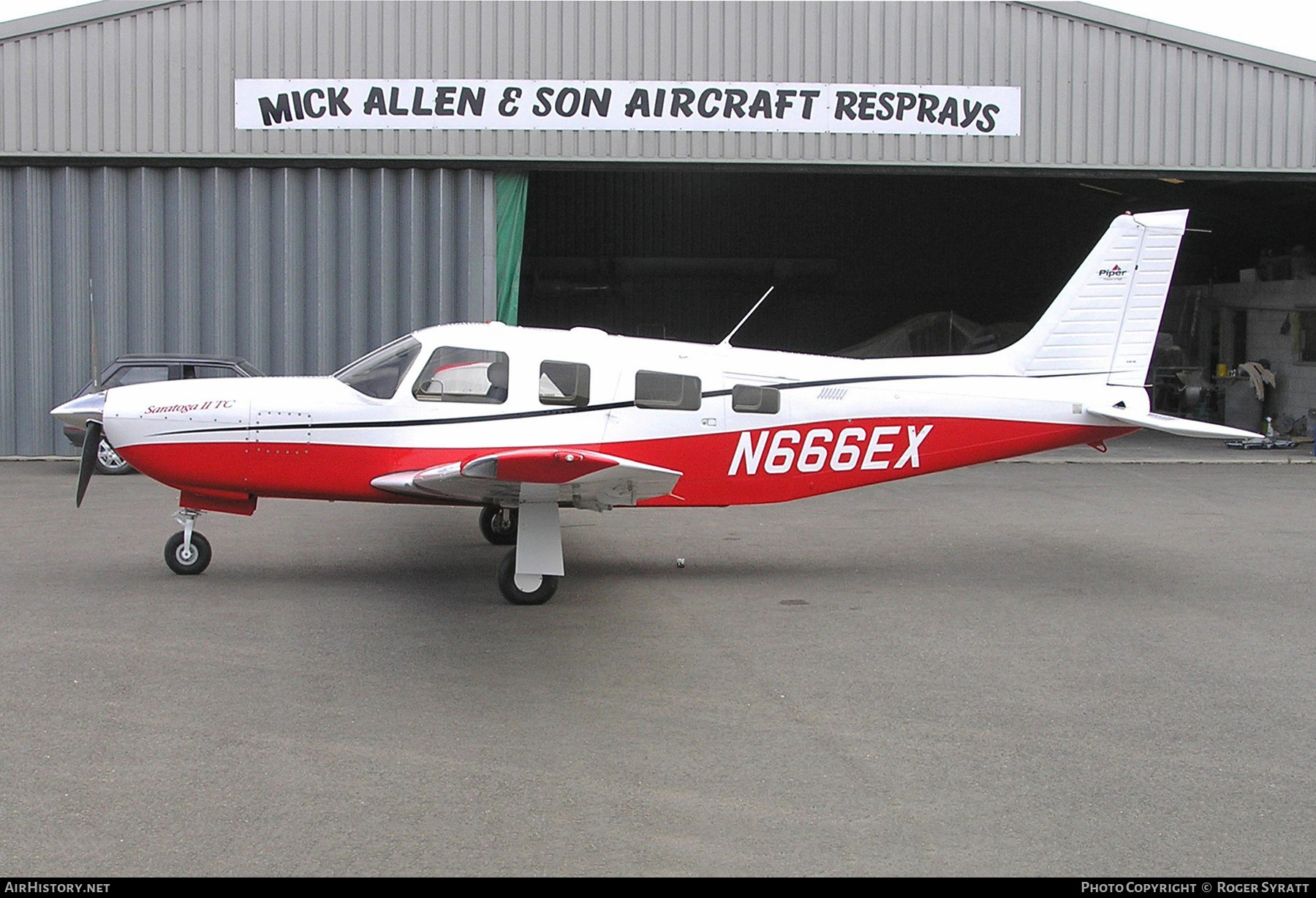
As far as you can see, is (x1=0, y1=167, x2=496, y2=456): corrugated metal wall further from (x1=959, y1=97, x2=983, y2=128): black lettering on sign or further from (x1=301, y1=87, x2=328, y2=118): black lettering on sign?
(x1=959, y1=97, x2=983, y2=128): black lettering on sign

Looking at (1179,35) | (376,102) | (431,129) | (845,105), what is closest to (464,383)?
(431,129)

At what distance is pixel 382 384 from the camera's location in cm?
907

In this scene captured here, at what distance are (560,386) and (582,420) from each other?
304 millimetres

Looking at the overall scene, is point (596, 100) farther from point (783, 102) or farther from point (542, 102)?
point (783, 102)

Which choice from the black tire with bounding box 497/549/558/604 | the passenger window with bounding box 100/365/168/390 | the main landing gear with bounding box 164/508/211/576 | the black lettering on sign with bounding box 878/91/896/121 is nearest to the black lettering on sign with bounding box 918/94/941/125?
the black lettering on sign with bounding box 878/91/896/121

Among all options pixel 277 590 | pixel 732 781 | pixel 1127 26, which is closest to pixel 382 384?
pixel 277 590

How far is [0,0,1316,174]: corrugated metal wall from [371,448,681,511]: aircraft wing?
411 inches

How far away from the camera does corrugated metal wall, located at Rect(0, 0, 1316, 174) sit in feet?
57.5

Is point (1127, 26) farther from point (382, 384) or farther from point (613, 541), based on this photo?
point (382, 384)

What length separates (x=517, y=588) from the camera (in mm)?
8398

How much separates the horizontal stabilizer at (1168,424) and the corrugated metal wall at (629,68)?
31.0ft

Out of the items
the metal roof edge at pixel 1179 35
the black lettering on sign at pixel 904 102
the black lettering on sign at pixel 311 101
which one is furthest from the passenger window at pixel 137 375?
the metal roof edge at pixel 1179 35

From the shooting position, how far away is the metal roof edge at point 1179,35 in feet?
59.9

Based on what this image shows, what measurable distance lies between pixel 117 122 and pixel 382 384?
11177 mm
